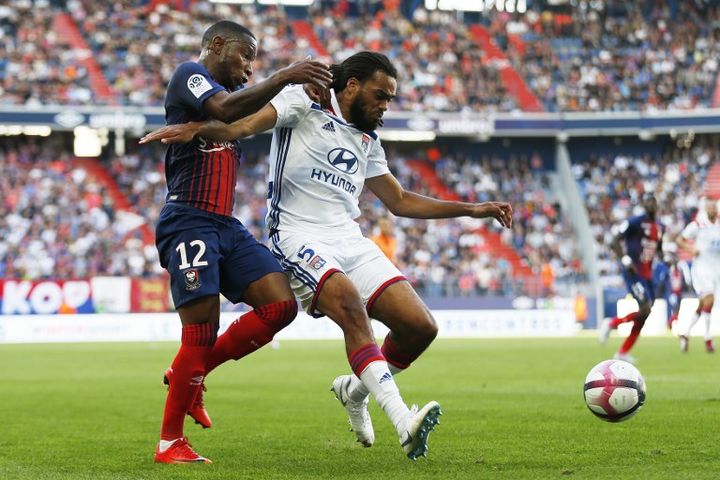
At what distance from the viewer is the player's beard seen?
682 centimetres

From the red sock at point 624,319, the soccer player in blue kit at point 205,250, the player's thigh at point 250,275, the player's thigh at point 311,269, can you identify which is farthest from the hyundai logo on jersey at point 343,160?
the red sock at point 624,319

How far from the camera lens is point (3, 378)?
15.2 m

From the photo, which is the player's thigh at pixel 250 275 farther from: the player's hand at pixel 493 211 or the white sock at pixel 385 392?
the player's hand at pixel 493 211

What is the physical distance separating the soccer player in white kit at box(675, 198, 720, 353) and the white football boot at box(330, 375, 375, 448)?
13885mm

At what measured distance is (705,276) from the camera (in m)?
20.4

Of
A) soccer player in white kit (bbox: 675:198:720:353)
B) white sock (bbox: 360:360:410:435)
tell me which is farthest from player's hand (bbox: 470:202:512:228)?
soccer player in white kit (bbox: 675:198:720:353)

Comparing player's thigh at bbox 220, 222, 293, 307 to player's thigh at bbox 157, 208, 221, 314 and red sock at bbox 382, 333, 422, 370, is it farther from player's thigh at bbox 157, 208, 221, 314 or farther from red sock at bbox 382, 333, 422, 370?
red sock at bbox 382, 333, 422, 370

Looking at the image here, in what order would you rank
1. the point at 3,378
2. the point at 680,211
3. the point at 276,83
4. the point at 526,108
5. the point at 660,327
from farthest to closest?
the point at 526,108, the point at 680,211, the point at 660,327, the point at 3,378, the point at 276,83

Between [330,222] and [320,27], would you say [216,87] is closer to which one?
[330,222]

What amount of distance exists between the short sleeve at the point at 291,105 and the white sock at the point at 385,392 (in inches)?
62.9

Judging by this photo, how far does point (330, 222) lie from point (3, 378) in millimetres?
9830

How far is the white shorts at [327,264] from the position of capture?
6586 millimetres

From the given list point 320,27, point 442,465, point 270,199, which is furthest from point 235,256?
point 320,27

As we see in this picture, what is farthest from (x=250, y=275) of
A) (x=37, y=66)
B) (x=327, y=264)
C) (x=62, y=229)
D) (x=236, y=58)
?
(x=37, y=66)
